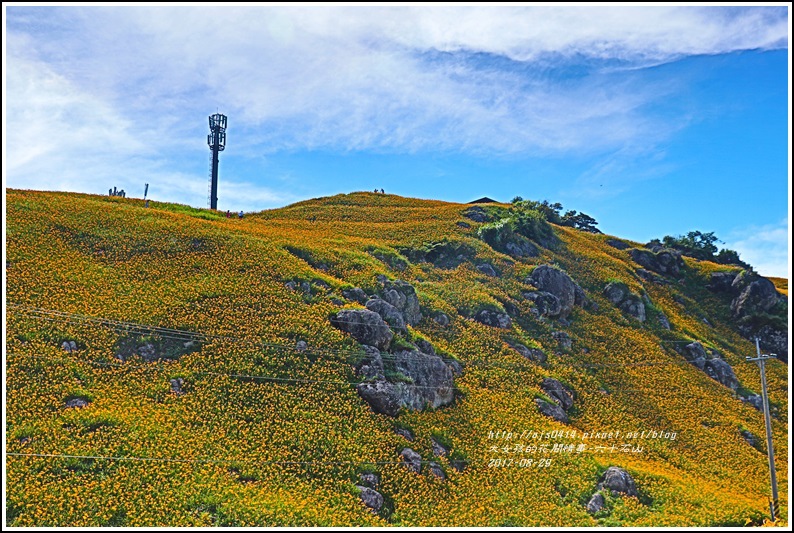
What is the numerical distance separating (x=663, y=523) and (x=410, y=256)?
3738 centimetres

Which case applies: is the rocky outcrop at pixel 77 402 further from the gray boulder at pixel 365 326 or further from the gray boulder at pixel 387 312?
the gray boulder at pixel 387 312

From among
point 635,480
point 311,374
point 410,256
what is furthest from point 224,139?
point 635,480

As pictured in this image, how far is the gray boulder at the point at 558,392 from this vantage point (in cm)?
4094

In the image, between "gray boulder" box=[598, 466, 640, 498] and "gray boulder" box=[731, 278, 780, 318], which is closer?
"gray boulder" box=[598, 466, 640, 498]

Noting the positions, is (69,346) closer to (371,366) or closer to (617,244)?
(371,366)

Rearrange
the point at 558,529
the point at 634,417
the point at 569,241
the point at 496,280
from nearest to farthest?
the point at 558,529 < the point at 634,417 < the point at 496,280 < the point at 569,241

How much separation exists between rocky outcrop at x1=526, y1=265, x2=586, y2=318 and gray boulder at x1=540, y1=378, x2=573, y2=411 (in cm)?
1276

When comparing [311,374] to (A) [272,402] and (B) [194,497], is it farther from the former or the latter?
(B) [194,497]

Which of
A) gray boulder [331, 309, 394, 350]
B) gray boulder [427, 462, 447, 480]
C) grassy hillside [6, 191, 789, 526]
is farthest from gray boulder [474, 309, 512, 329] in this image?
gray boulder [427, 462, 447, 480]

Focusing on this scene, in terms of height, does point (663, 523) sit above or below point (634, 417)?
below

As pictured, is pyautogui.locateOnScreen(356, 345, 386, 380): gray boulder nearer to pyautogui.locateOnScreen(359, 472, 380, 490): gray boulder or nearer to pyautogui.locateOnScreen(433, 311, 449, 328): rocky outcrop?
pyautogui.locateOnScreen(359, 472, 380, 490): gray boulder

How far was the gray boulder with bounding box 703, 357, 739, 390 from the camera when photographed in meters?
53.4

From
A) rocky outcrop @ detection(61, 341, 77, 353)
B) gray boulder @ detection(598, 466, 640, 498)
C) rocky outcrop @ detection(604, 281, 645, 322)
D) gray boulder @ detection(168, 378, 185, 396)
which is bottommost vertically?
gray boulder @ detection(598, 466, 640, 498)

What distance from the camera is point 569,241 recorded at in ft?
258
